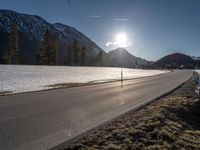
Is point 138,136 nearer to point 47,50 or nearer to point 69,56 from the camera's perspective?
point 47,50

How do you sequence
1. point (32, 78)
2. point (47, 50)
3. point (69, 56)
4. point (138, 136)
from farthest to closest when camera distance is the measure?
1. point (69, 56)
2. point (47, 50)
3. point (32, 78)
4. point (138, 136)

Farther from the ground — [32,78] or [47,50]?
[47,50]

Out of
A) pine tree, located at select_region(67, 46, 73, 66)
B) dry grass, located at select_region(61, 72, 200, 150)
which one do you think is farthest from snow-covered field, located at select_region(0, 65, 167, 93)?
pine tree, located at select_region(67, 46, 73, 66)

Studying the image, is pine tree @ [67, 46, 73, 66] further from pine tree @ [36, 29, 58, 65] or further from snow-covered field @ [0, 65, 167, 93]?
snow-covered field @ [0, 65, 167, 93]

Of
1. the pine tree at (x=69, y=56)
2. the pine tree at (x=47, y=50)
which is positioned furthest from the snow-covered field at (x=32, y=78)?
the pine tree at (x=69, y=56)

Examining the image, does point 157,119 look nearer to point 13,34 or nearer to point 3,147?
point 3,147

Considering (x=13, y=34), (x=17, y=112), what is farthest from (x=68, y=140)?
(x=13, y=34)

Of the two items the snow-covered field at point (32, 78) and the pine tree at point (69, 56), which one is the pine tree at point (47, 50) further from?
the pine tree at point (69, 56)

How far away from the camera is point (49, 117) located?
8742 millimetres

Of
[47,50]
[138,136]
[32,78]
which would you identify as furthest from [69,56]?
[138,136]

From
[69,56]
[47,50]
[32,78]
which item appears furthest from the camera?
[69,56]

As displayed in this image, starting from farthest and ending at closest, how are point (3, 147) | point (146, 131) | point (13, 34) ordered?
point (13, 34) < point (146, 131) < point (3, 147)

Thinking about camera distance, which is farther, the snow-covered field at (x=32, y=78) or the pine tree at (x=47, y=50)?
the pine tree at (x=47, y=50)

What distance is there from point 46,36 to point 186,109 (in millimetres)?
74314
